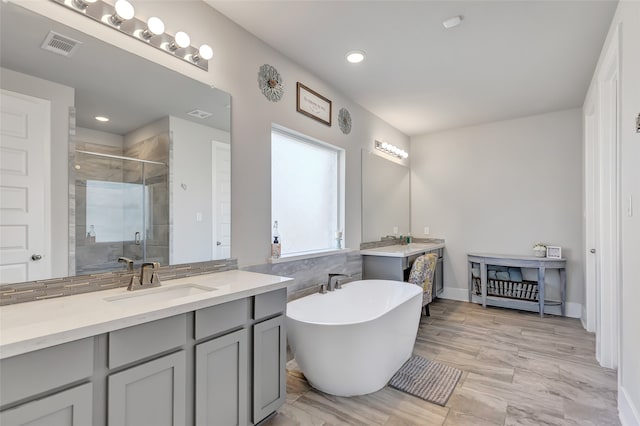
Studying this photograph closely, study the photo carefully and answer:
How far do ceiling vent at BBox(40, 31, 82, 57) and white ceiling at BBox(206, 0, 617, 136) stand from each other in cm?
90

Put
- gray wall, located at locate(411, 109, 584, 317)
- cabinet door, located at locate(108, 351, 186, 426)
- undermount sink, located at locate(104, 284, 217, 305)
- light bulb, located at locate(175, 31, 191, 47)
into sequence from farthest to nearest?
gray wall, located at locate(411, 109, 584, 317)
light bulb, located at locate(175, 31, 191, 47)
undermount sink, located at locate(104, 284, 217, 305)
cabinet door, located at locate(108, 351, 186, 426)

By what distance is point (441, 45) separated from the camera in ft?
8.20

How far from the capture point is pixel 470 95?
351 centimetres

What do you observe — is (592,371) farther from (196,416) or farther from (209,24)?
(209,24)

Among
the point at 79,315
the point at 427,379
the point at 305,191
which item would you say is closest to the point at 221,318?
the point at 79,315

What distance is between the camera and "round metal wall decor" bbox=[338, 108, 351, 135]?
3.44 m

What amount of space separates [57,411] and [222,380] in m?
0.66

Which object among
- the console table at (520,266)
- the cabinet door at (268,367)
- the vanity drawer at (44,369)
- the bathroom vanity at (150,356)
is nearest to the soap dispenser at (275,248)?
the bathroom vanity at (150,356)

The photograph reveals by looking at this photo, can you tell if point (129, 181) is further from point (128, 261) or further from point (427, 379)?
point (427, 379)

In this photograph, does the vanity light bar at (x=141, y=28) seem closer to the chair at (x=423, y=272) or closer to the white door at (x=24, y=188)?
the white door at (x=24, y=188)

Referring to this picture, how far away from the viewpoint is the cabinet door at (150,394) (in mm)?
1169

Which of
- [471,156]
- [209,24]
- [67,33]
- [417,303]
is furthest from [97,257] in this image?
[471,156]

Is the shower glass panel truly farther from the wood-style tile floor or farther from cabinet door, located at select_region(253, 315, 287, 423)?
the wood-style tile floor

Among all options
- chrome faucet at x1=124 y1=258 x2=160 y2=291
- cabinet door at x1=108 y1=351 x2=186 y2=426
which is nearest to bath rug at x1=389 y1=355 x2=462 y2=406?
cabinet door at x1=108 y1=351 x2=186 y2=426
